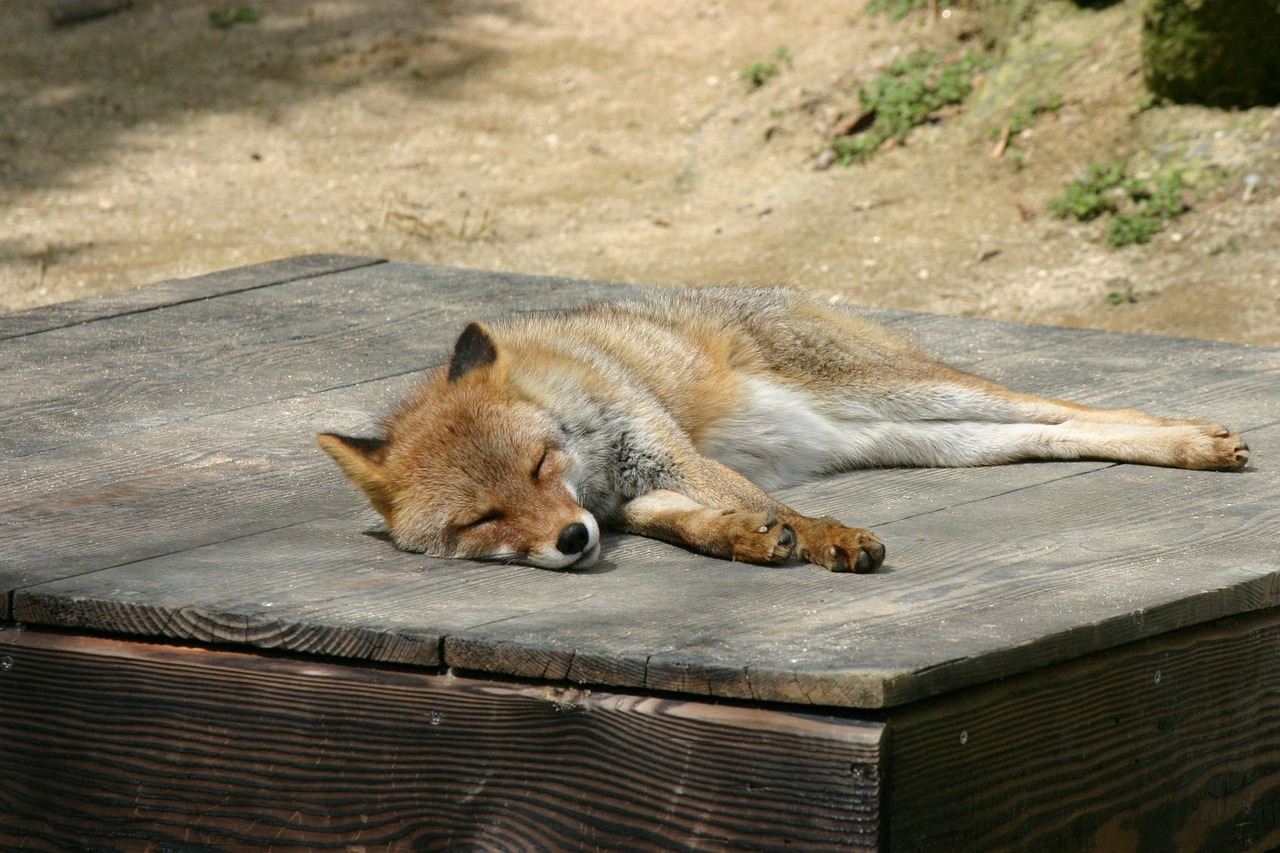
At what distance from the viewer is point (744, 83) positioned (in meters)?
11.2

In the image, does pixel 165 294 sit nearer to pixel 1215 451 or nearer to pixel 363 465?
pixel 363 465

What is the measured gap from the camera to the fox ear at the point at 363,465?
3084 mm

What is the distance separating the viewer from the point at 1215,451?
3.43 metres

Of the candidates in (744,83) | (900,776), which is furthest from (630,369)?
(744,83)

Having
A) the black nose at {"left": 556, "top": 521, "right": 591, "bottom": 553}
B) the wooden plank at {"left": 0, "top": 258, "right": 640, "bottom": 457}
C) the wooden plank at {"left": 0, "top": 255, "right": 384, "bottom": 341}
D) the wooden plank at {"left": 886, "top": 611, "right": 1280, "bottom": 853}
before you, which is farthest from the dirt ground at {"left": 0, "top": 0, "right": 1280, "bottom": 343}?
the black nose at {"left": 556, "top": 521, "right": 591, "bottom": 553}

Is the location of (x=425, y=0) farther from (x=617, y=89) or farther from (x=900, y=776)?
(x=900, y=776)

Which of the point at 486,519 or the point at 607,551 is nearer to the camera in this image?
the point at 486,519

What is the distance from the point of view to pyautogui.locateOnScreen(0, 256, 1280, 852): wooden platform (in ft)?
7.13

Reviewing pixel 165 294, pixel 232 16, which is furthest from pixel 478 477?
pixel 232 16

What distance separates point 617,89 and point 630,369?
28.8 feet

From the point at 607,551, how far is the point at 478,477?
338 millimetres

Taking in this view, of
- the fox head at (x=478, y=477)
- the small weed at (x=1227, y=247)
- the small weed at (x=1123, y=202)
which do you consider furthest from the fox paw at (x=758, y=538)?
the small weed at (x=1123, y=202)

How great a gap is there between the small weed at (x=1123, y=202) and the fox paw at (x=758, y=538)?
562cm

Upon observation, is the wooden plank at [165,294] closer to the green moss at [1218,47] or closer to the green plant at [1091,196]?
the green plant at [1091,196]
